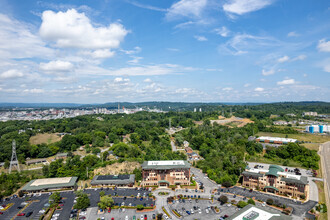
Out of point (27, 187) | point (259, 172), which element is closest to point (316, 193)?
point (259, 172)

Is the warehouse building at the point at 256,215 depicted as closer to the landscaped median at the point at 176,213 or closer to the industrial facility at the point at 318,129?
the landscaped median at the point at 176,213

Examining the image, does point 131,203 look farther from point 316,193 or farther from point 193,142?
point 193,142

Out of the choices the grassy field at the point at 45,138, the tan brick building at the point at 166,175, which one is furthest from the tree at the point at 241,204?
the grassy field at the point at 45,138

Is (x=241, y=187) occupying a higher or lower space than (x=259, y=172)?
lower

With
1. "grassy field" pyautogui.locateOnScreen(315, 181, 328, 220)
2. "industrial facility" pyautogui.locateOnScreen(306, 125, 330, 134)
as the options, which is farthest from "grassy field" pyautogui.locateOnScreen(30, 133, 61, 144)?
"industrial facility" pyautogui.locateOnScreen(306, 125, 330, 134)

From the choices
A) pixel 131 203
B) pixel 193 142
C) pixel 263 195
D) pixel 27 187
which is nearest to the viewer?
pixel 131 203

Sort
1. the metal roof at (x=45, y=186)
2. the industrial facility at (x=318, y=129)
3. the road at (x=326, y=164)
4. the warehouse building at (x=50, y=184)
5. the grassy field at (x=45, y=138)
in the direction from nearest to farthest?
the road at (x=326, y=164)
the metal roof at (x=45, y=186)
the warehouse building at (x=50, y=184)
the grassy field at (x=45, y=138)
the industrial facility at (x=318, y=129)
